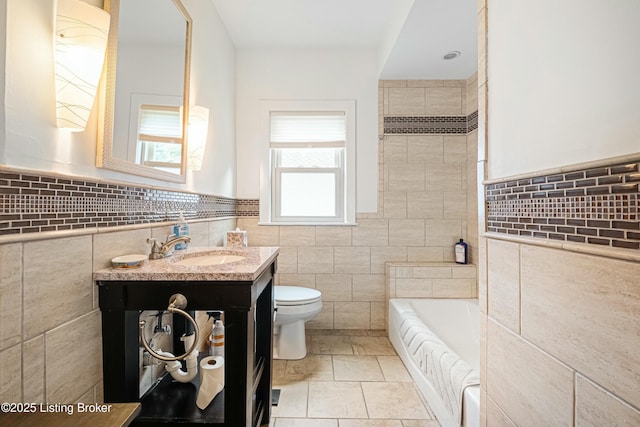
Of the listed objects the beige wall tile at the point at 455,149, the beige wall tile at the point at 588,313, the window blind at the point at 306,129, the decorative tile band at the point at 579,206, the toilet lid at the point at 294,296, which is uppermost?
the window blind at the point at 306,129

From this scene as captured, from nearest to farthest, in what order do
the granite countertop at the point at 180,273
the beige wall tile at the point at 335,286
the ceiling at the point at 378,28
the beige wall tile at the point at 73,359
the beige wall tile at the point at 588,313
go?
the beige wall tile at the point at 588,313, the beige wall tile at the point at 73,359, the granite countertop at the point at 180,273, the ceiling at the point at 378,28, the beige wall tile at the point at 335,286

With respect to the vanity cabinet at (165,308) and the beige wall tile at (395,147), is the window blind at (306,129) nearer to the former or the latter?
the beige wall tile at (395,147)

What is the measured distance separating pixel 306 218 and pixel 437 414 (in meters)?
1.80

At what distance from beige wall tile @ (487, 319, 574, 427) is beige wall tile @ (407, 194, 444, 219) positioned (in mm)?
1836

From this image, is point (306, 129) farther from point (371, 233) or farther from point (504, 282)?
point (504, 282)

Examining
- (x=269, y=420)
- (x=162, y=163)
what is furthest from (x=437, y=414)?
(x=162, y=163)

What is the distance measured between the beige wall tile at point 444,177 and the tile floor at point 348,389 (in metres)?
1.46

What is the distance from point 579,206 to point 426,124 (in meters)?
2.30

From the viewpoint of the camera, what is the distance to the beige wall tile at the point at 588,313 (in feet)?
1.95

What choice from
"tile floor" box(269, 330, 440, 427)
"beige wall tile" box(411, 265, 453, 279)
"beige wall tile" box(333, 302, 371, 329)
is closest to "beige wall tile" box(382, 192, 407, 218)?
"beige wall tile" box(411, 265, 453, 279)

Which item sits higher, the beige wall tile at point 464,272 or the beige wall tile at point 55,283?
the beige wall tile at point 55,283

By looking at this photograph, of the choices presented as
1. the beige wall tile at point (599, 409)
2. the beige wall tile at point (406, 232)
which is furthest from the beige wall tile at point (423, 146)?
the beige wall tile at point (599, 409)

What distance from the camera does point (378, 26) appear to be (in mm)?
2467

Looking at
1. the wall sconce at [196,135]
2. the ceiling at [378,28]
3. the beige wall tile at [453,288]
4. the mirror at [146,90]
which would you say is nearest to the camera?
the mirror at [146,90]
